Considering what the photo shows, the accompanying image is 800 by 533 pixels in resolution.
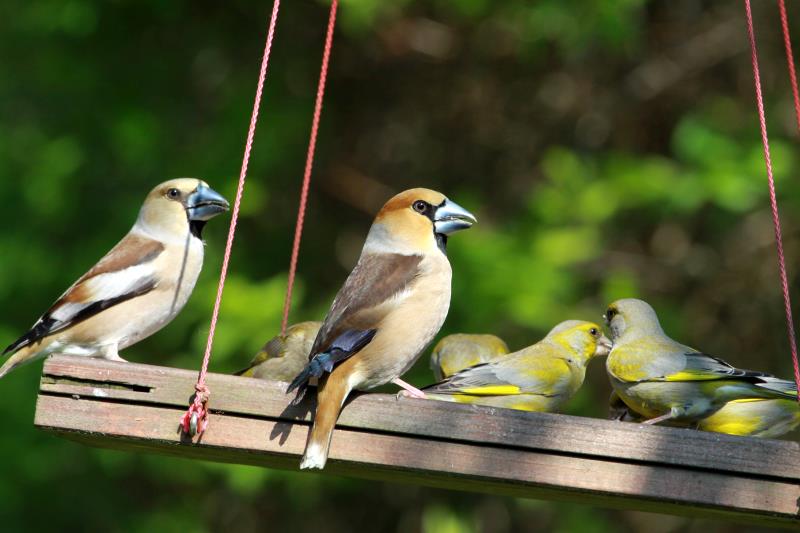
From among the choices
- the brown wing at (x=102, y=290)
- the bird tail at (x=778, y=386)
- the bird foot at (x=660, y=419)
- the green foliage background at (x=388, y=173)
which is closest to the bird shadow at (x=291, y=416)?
the bird foot at (x=660, y=419)

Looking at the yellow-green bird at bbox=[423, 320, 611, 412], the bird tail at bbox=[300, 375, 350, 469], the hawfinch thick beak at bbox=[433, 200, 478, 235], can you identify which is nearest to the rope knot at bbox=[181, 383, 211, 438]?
the bird tail at bbox=[300, 375, 350, 469]

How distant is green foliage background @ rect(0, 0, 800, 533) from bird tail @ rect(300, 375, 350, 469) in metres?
3.85

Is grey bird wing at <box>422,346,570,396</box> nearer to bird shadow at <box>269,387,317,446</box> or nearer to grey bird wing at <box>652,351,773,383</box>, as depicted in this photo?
grey bird wing at <box>652,351,773,383</box>

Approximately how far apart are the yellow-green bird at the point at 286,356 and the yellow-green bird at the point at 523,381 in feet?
1.82

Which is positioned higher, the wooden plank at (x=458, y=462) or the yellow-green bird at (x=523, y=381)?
the yellow-green bird at (x=523, y=381)

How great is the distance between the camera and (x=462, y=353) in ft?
15.3

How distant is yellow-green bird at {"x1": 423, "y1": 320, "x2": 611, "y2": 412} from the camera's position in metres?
4.00

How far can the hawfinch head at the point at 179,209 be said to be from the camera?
15.3 feet

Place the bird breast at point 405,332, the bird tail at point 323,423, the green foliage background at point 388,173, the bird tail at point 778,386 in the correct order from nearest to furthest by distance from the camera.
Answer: the bird tail at point 323,423
the bird breast at point 405,332
the bird tail at point 778,386
the green foliage background at point 388,173

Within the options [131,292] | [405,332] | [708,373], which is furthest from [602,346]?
[131,292]

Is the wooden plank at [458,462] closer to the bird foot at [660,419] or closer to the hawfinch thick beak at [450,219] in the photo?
the bird foot at [660,419]

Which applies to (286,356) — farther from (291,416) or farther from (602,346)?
(602,346)

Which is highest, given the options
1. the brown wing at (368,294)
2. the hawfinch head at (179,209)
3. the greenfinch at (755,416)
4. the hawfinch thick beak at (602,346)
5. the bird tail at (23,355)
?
the hawfinch head at (179,209)

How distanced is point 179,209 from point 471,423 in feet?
6.63
